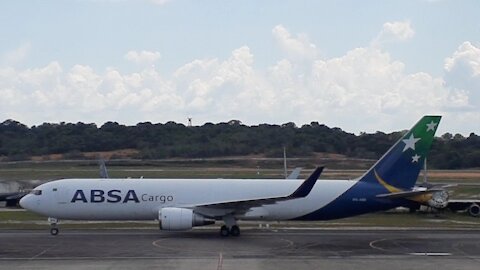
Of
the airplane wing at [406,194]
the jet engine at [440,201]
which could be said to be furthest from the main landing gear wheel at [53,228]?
the jet engine at [440,201]

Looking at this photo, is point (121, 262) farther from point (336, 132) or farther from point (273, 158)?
point (336, 132)

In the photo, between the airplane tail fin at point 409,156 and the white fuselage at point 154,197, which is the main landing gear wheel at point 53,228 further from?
the airplane tail fin at point 409,156

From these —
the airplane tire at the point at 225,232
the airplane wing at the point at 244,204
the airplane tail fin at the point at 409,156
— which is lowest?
the airplane tire at the point at 225,232

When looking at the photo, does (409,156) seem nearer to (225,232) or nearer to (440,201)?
(225,232)

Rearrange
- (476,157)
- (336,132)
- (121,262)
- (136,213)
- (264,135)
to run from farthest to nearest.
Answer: (336,132) → (476,157) → (264,135) → (136,213) → (121,262)

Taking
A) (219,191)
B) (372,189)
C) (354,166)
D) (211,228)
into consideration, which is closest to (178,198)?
(219,191)

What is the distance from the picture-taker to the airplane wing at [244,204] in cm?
3662

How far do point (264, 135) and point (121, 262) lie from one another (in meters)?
63.2

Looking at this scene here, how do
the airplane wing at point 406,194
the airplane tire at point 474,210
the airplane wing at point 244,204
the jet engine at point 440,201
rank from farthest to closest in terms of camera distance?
the airplane tire at point 474,210 → the jet engine at point 440,201 → the airplane wing at point 406,194 → the airplane wing at point 244,204

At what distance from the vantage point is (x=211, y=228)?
142 ft

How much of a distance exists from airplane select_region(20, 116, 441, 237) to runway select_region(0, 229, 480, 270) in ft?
3.15

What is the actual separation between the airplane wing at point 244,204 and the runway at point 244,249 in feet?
3.75

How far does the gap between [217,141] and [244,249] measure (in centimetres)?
6217

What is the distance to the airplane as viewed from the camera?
3850cm
